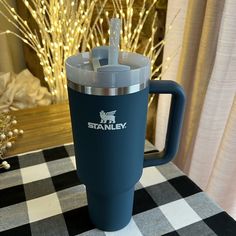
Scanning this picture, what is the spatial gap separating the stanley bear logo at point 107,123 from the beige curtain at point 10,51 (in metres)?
1.41

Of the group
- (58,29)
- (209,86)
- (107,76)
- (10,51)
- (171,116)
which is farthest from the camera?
(10,51)

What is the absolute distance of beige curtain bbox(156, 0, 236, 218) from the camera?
81cm

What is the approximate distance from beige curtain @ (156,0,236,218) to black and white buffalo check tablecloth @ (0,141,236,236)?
0.32 m

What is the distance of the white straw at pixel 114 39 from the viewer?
1.25 feet

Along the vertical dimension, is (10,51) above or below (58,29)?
below

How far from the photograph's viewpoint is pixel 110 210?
0.49 m

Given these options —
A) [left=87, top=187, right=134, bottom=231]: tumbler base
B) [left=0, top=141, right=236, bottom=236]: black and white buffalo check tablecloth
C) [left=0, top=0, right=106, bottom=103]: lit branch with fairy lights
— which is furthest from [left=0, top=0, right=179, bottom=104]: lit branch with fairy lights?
[left=87, top=187, right=134, bottom=231]: tumbler base

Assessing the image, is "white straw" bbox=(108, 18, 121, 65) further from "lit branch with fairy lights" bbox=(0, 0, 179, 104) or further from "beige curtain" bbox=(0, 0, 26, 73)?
"beige curtain" bbox=(0, 0, 26, 73)

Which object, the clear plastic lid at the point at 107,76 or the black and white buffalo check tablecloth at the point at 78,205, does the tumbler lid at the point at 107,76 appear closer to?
the clear plastic lid at the point at 107,76

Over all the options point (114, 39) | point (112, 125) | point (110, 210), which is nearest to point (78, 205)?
point (110, 210)

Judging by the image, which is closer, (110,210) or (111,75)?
(111,75)

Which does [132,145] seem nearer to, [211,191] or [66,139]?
[66,139]

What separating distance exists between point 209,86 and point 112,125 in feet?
1.91

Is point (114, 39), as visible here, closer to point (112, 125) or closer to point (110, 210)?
point (112, 125)
